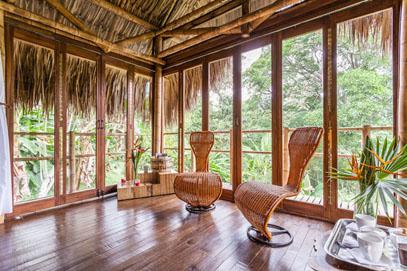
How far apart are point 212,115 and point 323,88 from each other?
175cm

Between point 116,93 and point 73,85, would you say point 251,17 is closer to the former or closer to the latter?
point 116,93

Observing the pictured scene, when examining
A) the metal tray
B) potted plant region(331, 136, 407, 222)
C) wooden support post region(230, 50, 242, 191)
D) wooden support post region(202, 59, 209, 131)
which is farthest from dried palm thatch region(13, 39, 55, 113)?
potted plant region(331, 136, 407, 222)

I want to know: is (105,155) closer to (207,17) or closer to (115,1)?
(115,1)

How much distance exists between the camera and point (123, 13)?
3.16 metres

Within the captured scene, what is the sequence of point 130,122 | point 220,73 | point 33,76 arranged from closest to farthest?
1. point 33,76
2. point 220,73
3. point 130,122

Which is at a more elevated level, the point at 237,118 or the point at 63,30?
the point at 63,30

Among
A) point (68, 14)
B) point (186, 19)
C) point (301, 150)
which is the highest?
point (186, 19)

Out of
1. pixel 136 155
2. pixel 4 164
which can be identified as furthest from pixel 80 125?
pixel 4 164

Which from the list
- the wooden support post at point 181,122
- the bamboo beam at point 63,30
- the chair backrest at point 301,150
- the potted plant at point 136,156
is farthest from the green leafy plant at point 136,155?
the chair backrest at point 301,150

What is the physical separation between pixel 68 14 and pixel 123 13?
29.9 inches

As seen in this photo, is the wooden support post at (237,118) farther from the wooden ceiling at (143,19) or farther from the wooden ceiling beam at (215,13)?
the wooden ceiling beam at (215,13)

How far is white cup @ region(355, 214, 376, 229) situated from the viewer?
111 cm

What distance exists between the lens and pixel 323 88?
7.75ft

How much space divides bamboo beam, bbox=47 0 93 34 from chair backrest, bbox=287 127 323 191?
3.16 meters
